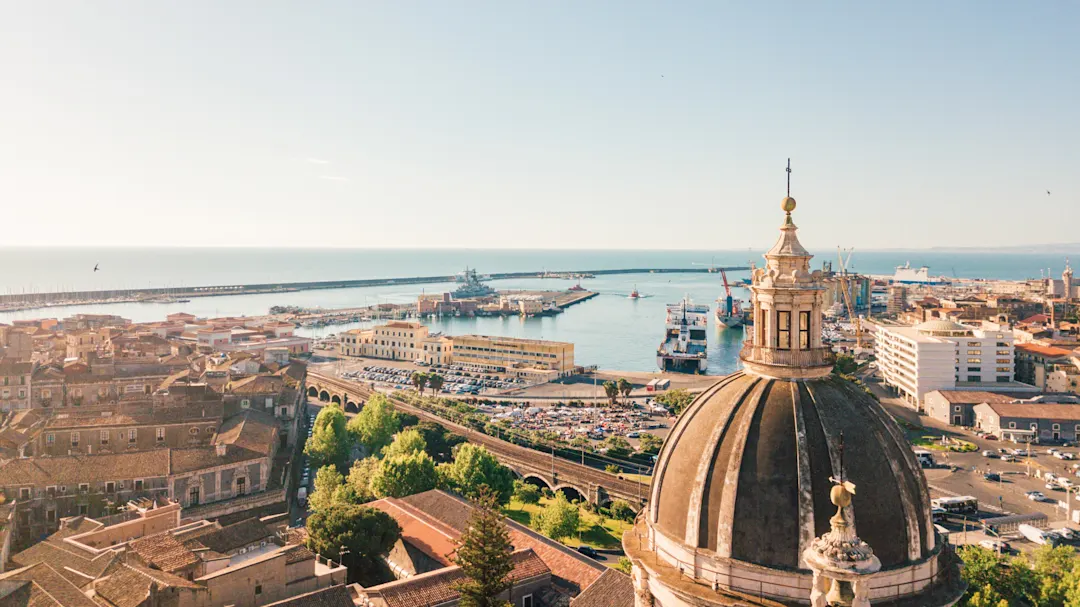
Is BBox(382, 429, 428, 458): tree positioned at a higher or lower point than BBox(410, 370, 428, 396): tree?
higher

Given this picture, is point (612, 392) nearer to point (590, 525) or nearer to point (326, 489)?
point (590, 525)

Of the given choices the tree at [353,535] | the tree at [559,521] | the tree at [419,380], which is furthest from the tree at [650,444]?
the tree at [419,380]

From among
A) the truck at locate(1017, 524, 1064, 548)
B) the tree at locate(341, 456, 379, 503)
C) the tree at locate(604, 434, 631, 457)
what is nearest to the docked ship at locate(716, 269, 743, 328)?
the tree at locate(604, 434, 631, 457)

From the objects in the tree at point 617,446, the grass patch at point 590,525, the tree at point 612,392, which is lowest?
the grass patch at point 590,525

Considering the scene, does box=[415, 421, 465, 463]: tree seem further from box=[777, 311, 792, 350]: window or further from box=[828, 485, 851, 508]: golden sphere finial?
box=[828, 485, 851, 508]: golden sphere finial

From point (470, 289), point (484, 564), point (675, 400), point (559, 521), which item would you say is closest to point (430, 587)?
point (484, 564)

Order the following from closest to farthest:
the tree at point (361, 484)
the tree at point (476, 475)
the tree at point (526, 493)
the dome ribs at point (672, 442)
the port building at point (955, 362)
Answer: the dome ribs at point (672, 442) → the tree at point (361, 484) → the tree at point (476, 475) → the tree at point (526, 493) → the port building at point (955, 362)

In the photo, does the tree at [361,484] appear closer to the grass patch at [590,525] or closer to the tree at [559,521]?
the grass patch at [590,525]
